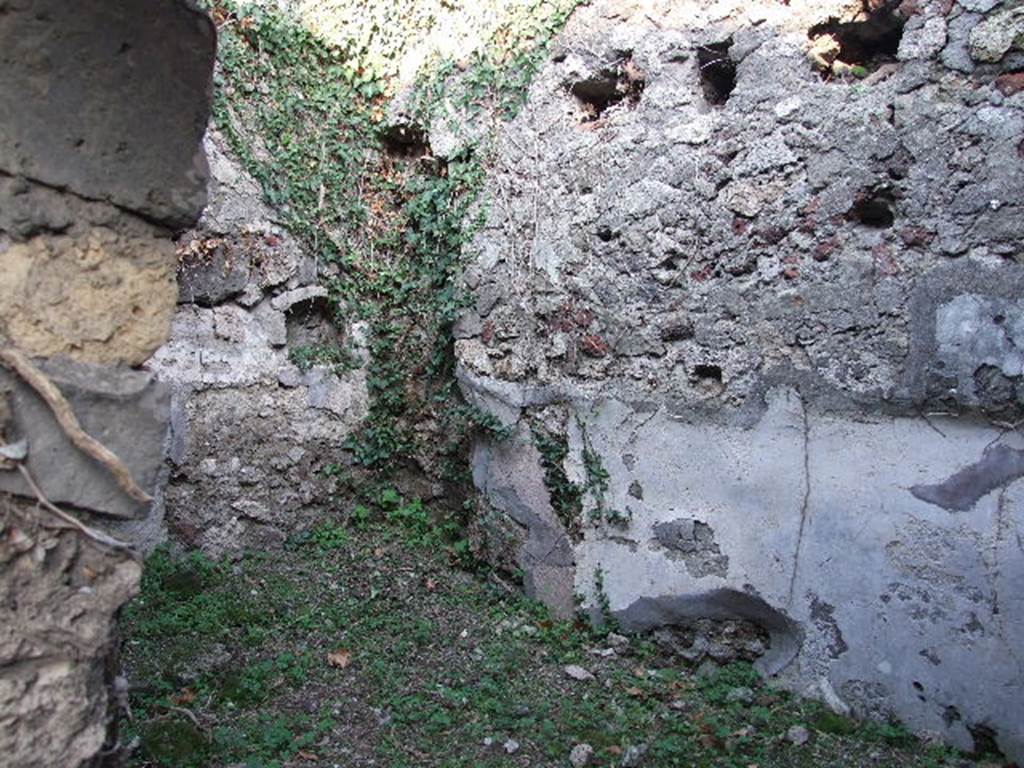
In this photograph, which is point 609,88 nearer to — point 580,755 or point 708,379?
point 708,379

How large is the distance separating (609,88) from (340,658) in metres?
3.18

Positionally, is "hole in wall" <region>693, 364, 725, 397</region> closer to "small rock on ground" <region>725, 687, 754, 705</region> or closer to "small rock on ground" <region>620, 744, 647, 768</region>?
"small rock on ground" <region>725, 687, 754, 705</region>

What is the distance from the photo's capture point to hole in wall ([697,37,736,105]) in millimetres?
4121

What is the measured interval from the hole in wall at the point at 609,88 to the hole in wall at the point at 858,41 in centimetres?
89

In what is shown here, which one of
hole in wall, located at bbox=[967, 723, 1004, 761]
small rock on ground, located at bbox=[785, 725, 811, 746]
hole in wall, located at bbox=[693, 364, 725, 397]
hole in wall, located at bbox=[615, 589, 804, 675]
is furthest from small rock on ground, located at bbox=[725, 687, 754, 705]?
hole in wall, located at bbox=[693, 364, 725, 397]

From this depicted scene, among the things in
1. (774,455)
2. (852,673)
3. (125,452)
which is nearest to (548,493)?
(774,455)

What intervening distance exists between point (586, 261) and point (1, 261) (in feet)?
10.4

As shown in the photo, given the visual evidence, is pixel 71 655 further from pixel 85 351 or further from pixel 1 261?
pixel 1 261

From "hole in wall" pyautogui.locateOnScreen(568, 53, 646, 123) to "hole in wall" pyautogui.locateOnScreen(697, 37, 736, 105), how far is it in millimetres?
315

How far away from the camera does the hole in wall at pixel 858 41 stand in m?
3.74

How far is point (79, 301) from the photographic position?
157 cm

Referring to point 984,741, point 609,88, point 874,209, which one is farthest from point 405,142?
point 984,741

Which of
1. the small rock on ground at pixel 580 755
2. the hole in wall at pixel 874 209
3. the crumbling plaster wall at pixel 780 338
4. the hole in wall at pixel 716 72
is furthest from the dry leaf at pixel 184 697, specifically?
the hole in wall at pixel 716 72

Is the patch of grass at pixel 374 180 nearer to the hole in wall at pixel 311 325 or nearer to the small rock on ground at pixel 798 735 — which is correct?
the hole in wall at pixel 311 325
